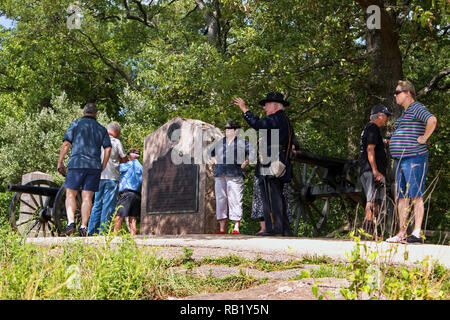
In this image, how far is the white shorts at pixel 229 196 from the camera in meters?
9.20

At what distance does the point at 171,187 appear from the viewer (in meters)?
10.2

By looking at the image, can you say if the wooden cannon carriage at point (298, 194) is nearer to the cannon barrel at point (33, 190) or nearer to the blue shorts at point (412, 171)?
the cannon barrel at point (33, 190)

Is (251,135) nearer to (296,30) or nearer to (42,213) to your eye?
(296,30)

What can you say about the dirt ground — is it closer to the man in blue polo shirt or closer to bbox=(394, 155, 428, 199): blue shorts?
bbox=(394, 155, 428, 199): blue shorts

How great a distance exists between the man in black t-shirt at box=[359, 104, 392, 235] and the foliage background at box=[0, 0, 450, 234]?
4.53ft

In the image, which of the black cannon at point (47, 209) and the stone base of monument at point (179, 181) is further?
the black cannon at point (47, 209)

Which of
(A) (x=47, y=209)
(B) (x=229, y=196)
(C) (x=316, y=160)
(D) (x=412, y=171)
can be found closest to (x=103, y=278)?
(D) (x=412, y=171)

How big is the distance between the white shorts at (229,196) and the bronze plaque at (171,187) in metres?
0.64

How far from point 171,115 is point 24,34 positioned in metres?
10.7

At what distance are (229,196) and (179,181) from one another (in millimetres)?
1280

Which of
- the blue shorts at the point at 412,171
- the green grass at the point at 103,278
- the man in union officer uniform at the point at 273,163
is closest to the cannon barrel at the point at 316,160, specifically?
the man in union officer uniform at the point at 273,163

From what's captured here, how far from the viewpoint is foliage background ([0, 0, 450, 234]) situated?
11.1 metres

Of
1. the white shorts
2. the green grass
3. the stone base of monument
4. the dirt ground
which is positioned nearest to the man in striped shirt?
the dirt ground

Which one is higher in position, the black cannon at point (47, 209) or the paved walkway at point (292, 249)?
the black cannon at point (47, 209)
